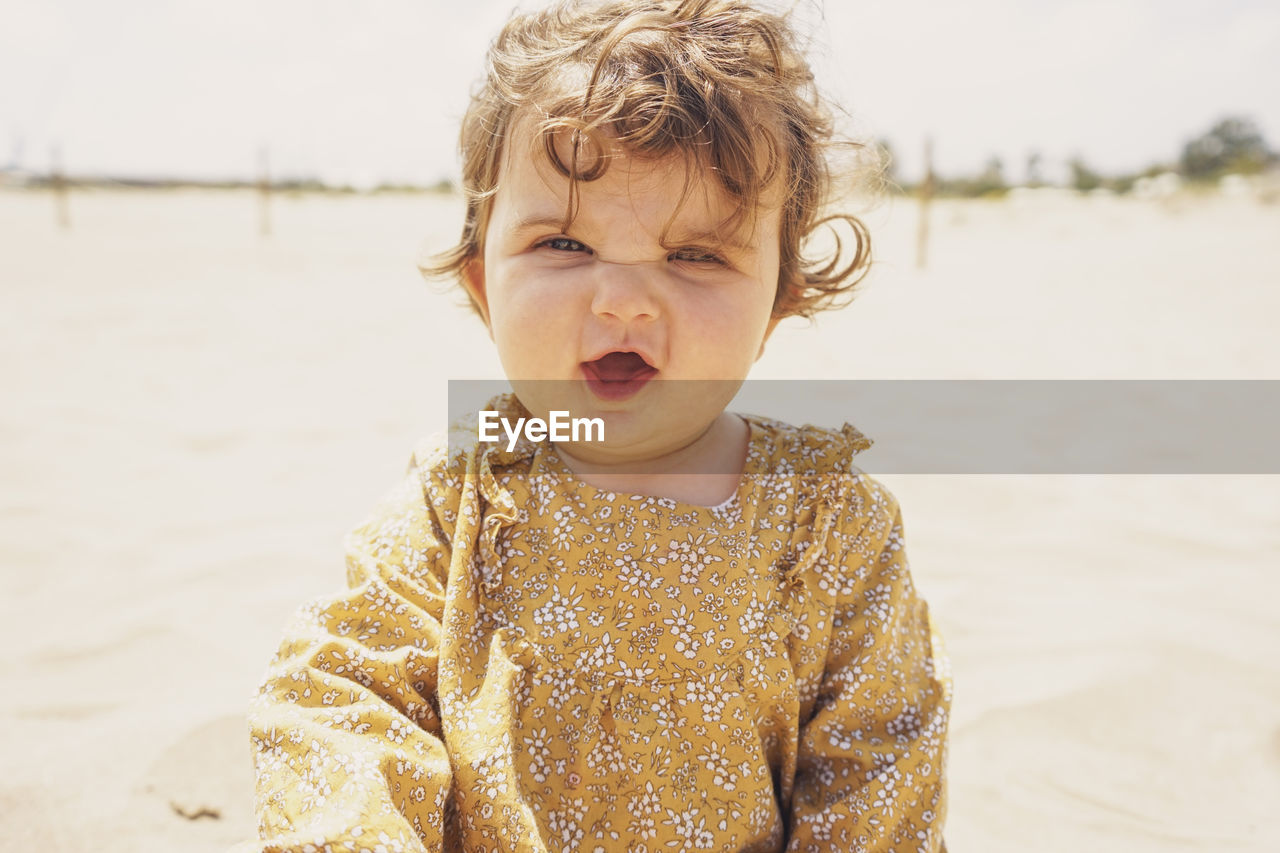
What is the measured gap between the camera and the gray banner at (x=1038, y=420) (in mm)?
3926

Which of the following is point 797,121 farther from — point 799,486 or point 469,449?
point 469,449

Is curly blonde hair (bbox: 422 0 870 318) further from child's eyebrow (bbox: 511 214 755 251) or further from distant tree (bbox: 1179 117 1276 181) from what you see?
distant tree (bbox: 1179 117 1276 181)

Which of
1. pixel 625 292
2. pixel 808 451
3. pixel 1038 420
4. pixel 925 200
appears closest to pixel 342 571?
pixel 808 451

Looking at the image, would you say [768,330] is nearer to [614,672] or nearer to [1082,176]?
[614,672]

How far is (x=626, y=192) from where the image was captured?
4.21 feet

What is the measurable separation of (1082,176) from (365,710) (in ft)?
138

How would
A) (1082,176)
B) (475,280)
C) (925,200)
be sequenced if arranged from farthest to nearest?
(1082,176) → (925,200) → (475,280)

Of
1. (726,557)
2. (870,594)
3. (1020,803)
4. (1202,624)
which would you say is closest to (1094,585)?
(1202,624)

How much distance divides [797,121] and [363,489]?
2.45 metres

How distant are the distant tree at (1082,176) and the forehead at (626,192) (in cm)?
4061

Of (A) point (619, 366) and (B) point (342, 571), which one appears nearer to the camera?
(A) point (619, 366)

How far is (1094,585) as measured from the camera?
2764 millimetres

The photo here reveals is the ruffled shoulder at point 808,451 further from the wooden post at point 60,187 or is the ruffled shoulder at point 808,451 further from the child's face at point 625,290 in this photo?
the wooden post at point 60,187

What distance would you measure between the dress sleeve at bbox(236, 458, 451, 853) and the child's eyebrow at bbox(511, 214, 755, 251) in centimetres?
45
